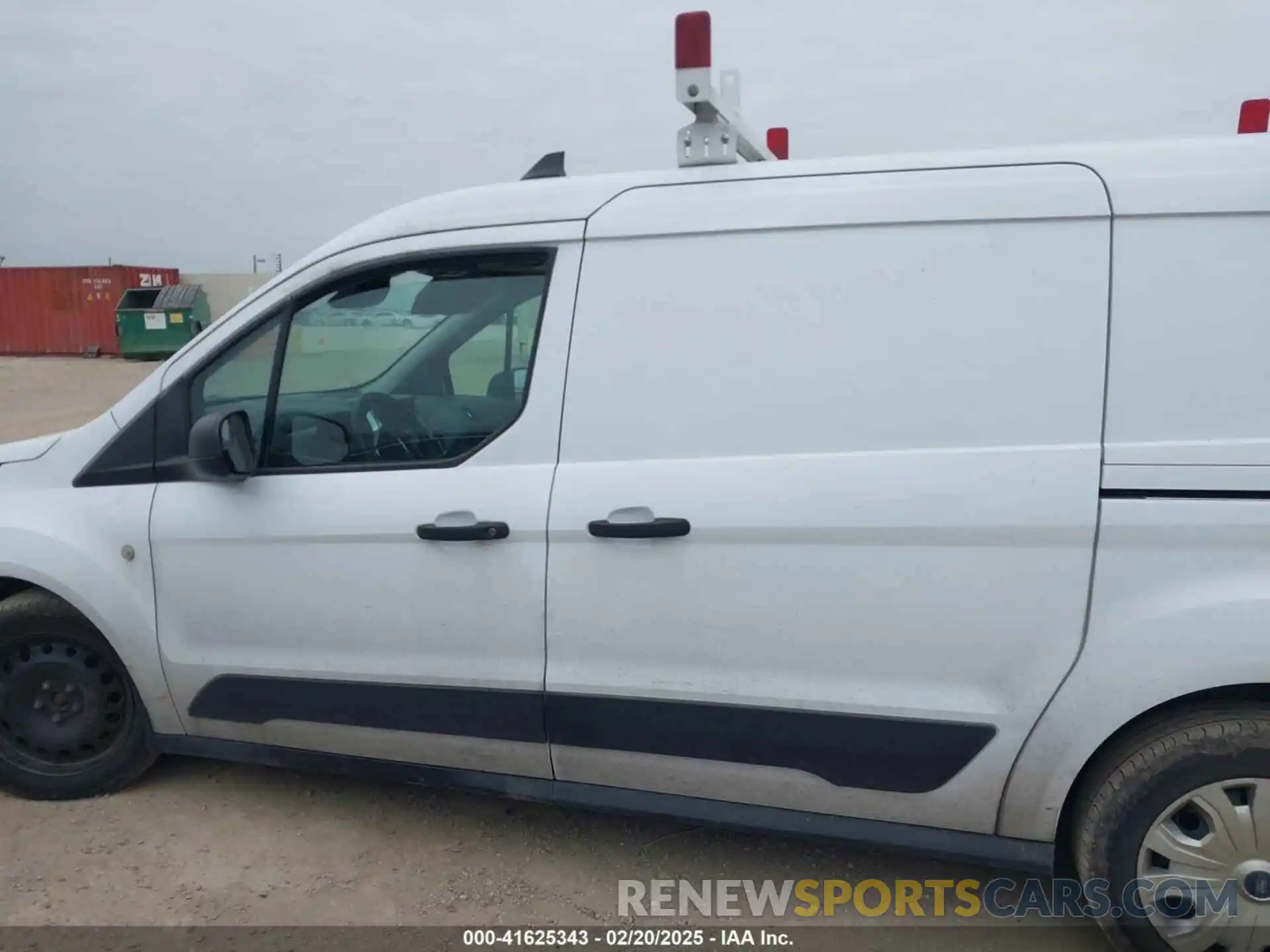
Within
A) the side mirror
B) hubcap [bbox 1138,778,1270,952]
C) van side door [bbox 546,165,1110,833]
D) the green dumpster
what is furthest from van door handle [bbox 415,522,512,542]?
the green dumpster

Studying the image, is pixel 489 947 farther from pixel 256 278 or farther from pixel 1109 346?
pixel 256 278

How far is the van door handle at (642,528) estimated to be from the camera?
2.30 meters

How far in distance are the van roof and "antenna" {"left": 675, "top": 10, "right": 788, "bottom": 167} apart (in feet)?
0.15

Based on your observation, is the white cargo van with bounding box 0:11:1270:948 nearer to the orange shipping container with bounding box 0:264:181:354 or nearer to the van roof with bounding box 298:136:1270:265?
the van roof with bounding box 298:136:1270:265

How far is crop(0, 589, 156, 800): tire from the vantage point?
2.97 metres

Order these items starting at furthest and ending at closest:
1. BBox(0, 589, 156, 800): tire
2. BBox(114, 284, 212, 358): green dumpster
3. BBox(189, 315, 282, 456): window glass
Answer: BBox(114, 284, 212, 358): green dumpster < BBox(0, 589, 156, 800): tire < BBox(189, 315, 282, 456): window glass

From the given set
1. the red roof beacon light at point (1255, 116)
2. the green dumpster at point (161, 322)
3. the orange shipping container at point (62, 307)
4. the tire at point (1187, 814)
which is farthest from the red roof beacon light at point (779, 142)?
the orange shipping container at point (62, 307)

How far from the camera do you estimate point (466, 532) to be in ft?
8.03

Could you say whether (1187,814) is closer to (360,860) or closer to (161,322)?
(360,860)

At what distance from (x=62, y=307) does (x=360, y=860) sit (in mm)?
29991

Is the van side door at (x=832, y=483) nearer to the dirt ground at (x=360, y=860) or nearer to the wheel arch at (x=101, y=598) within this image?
the dirt ground at (x=360, y=860)

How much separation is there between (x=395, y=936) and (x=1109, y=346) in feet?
7.78

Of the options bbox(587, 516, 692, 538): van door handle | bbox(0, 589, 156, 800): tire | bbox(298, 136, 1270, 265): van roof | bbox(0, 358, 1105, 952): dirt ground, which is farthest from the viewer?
bbox(0, 589, 156, 800): tire

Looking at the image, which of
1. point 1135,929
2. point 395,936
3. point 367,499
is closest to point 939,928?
point 1135,929
